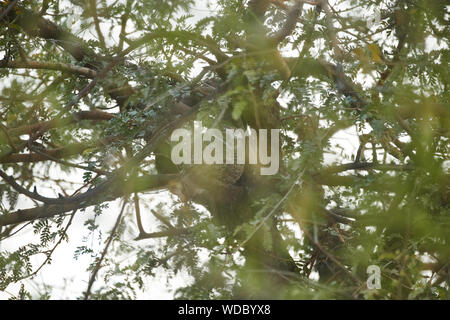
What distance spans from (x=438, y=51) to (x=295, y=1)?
48 cm

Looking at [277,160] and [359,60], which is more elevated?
[359,60]

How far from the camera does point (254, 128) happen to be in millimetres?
1739

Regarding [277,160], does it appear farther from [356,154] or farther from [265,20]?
[265,20]

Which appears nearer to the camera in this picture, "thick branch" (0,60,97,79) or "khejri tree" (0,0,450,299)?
"khejri tree" (0,0,450,299)

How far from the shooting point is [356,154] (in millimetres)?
1476

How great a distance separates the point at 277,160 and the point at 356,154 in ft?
0.94

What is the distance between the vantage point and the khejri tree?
3.80 ft

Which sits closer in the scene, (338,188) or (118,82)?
(118,82)

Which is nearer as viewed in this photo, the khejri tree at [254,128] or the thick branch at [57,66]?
the khejri tree at [254,128]

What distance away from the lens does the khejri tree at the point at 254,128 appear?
1.16 meters

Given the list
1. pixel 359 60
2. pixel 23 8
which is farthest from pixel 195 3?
pixel 23 8
